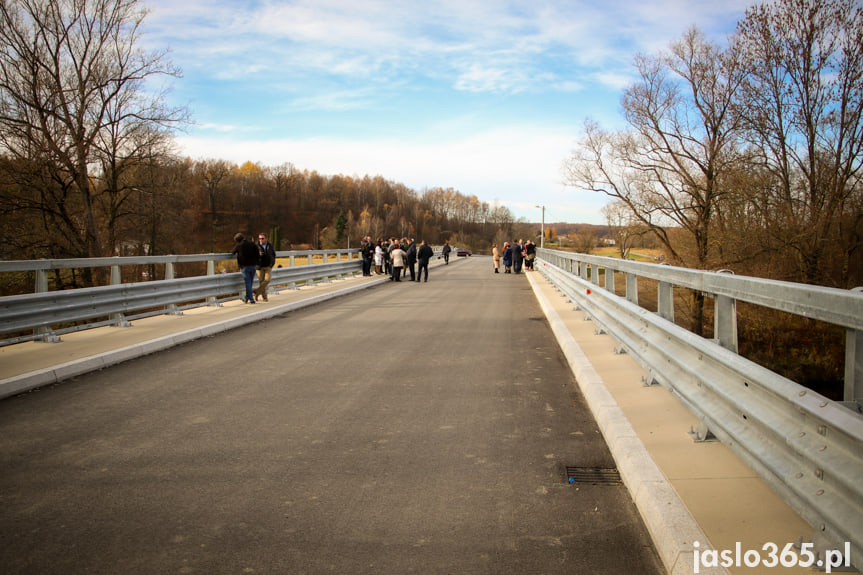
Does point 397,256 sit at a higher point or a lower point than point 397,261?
higher

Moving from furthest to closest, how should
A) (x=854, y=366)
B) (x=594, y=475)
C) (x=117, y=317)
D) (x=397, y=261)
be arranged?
(x=397, y=261) → (x=117, y=317) → (x=594, y=475) → (x=854, y=366)

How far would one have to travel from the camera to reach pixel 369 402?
19.0ft

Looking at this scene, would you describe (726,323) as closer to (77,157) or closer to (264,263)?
(264,263)

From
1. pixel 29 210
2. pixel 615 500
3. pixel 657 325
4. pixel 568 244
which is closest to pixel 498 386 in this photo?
pixel 657 325

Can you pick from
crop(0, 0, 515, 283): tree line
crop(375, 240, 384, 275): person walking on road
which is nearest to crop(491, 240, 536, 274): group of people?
crop(375, 240, 384, 275): person walking on road

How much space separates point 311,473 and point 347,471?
246mm

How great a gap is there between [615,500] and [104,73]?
32.3 meters

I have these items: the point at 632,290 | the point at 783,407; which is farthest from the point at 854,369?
the point at 632,290

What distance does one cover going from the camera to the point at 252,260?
14.3 m

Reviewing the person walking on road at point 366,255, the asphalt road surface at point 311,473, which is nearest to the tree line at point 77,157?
the person walking on road at point 366,255

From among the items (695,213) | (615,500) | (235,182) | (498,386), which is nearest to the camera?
(615,500)

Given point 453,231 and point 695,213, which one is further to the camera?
point 453,231

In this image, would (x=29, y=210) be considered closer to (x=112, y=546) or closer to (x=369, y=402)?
(x=369, y=402)

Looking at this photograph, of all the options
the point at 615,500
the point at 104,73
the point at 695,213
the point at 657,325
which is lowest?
the point at 615,500
